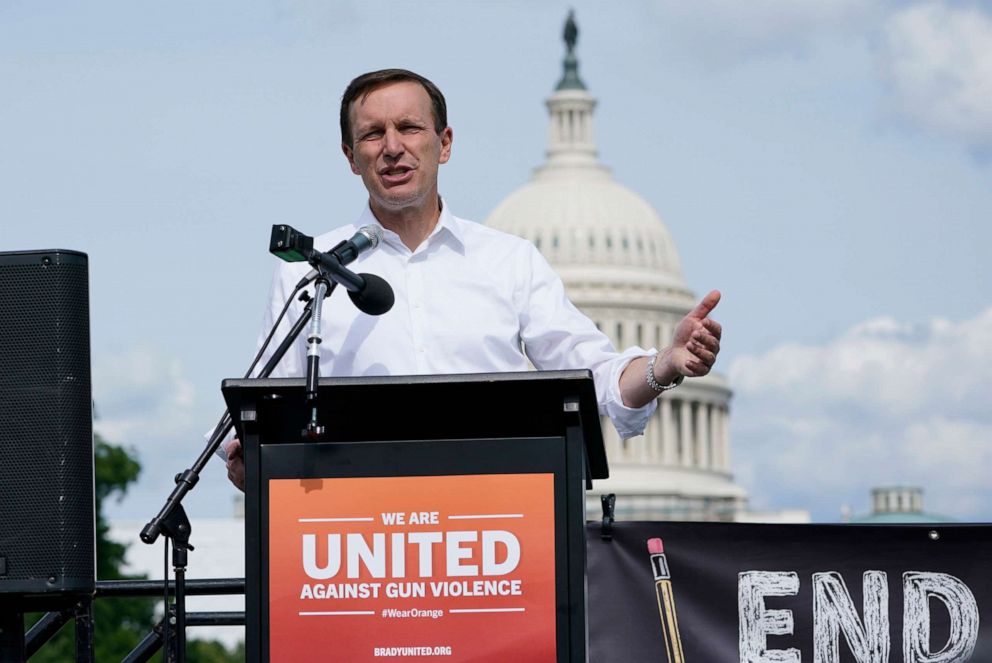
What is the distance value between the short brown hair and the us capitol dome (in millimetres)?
124300

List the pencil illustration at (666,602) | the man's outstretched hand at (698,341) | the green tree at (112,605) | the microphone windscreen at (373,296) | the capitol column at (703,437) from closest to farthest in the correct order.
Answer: the microphone windscreen at (373,296), the man's outstretched hand at (698,341), the pencil illustration at (666,602), the green tree at (112,605), the capitol column at (703,437)

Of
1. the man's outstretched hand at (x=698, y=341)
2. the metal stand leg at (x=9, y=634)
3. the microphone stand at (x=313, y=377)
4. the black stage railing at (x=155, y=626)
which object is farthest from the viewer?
the black stage railing at (x=155, y=626)

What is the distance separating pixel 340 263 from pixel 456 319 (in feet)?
2.43

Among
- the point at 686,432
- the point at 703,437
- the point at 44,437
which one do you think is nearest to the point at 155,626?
the point at 44,437

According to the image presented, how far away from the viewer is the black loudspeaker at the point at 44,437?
609 centimetres

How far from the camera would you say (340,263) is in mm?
5910

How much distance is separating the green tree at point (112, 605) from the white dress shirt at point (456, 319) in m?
54.7

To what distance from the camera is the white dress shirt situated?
6.53 meters

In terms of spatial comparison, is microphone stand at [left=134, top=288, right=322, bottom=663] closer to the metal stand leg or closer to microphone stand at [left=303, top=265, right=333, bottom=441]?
microphone stand at [left=303, top=265, right=333, bottom=441]

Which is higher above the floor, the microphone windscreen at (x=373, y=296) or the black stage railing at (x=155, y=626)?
the microphone windscreen at (x=373, y=296)

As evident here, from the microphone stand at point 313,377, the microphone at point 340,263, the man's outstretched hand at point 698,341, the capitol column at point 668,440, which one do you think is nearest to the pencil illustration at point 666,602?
the man's outstretched hand at point 698,341

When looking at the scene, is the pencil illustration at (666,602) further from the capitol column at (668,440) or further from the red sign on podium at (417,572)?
the capitol column at (668,440)

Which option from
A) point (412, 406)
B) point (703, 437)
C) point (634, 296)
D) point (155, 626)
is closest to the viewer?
point (412, 406)

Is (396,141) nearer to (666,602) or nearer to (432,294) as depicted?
(432,294)
